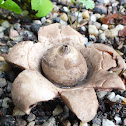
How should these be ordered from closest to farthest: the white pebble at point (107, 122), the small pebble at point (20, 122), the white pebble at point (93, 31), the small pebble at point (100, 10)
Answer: the small pebble at point (20, 122) → the white pebble at point (107, 122) → the white pebble at point (93, 31) → the small pebble at point (100, 10)

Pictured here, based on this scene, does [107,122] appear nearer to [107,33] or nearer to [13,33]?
[107,33]

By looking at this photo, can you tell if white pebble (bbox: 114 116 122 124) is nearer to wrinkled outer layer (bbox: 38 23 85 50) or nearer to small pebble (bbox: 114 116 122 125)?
small pebble (bbox: 114 116 122 125)

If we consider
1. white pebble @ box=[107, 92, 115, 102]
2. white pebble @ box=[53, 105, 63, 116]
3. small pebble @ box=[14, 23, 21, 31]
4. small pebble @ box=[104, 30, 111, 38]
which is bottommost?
white pebble @ box=[53, 105, 63, 116]

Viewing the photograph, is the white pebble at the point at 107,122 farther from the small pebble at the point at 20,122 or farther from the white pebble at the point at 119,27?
the white pebble at the point at 119,27

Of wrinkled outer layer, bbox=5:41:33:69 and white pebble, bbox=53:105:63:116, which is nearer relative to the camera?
wrinkled outer layer, bbox=5:41:33:69

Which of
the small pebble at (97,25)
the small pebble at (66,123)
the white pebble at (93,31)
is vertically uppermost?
the small pebble at (97,25)

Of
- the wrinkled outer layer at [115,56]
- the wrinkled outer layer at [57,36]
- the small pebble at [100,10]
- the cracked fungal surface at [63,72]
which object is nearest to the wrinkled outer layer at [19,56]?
the cracked fungal surface at [63,72]

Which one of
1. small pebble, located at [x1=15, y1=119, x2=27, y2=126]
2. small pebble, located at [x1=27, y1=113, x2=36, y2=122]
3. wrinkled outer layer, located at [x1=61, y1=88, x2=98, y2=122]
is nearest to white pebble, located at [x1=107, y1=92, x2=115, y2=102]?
wrinkled outer layer, located at [x1=61, y1=88, x2=98, y2=122]
